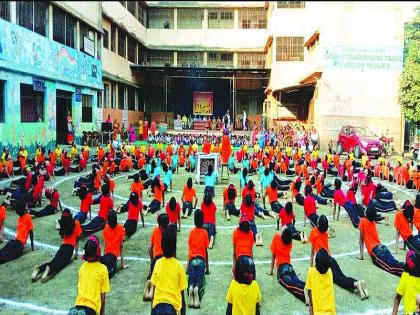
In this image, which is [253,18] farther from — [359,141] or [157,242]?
[157,242]

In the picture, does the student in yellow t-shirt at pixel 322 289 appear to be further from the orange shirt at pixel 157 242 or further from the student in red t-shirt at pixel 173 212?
the student in red t-shirt at pixel 173 212

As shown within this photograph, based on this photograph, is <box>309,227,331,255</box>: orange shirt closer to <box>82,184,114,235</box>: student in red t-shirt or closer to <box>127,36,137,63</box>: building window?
<box>82,184,114,235</box>: student in red t-shirt

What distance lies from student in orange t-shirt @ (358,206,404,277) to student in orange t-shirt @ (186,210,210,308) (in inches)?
127

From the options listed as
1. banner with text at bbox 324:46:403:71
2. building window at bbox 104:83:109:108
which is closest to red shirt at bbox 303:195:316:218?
banner with text at bbox 324:46:403:71

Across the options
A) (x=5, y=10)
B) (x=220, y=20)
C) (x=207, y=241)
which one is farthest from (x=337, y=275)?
(x=220, y=20)

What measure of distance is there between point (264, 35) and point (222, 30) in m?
4.53

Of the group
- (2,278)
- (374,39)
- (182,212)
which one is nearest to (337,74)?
(374,39)

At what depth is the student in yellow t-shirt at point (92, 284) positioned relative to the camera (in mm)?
5340

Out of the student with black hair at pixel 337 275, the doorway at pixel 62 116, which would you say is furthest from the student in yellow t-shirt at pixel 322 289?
the doorway at pixel 62 116

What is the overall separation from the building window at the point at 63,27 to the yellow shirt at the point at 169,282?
23189 mm

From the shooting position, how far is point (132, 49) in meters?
42.1

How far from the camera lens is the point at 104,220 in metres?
10.2

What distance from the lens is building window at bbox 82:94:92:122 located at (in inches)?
1200

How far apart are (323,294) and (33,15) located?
22.2 meters
